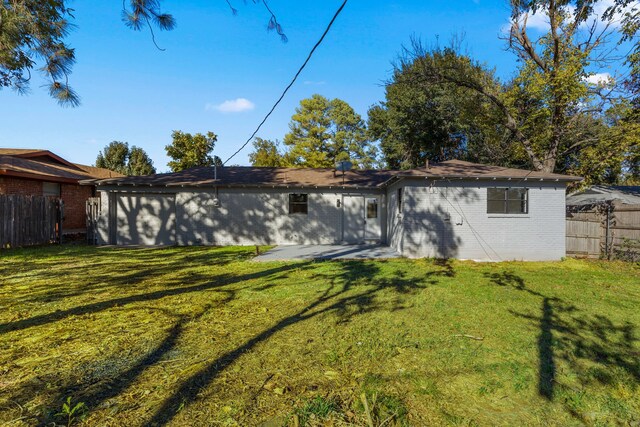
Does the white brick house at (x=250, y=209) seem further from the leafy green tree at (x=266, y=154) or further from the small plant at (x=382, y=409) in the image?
the leafy green tree at (x=266, y=154)

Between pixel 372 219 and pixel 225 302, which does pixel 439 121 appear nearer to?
pixel 372 219

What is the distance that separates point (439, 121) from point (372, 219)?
520 inches

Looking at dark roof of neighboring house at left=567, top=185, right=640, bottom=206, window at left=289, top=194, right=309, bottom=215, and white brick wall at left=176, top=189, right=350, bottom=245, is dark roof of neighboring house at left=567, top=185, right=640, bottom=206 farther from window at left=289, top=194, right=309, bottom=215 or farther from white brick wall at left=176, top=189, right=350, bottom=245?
window at left=289, top=194, right=309, bottom=215

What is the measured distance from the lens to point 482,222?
10.9m

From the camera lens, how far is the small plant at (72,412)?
8.06 ft

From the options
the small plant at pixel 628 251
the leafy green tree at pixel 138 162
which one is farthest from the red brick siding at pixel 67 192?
the small plant at pixel 628 251

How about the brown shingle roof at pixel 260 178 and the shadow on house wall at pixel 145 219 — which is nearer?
the brown shingle roof at pixel 260 178

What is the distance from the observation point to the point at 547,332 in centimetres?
433

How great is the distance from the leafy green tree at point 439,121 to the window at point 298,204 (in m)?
9.42

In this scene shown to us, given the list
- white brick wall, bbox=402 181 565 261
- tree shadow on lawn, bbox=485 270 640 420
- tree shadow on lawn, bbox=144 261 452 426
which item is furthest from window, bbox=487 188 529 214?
tree shadow on lawn, bbox=485 270 640 420

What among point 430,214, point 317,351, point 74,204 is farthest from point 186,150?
point 317,351

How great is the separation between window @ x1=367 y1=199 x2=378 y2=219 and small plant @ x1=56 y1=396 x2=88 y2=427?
12.5 m

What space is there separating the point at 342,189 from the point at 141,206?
28.9 feet

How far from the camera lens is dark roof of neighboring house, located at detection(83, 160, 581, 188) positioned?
35.0 feet
